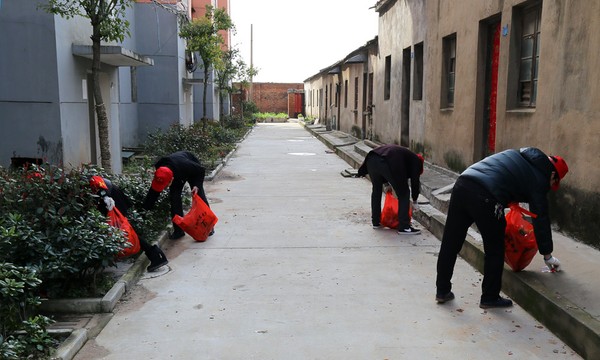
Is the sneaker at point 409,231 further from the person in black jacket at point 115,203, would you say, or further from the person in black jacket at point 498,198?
the person in black jacket at point 115,203

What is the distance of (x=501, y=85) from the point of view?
8.41m

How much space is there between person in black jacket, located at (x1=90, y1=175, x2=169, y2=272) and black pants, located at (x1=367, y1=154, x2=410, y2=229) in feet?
10.2

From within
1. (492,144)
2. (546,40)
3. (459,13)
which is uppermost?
(459,13)

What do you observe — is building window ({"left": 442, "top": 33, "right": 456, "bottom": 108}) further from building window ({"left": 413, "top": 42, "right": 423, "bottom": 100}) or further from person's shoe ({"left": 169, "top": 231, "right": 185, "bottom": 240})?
person's shoe ({"left": 169, "top": 231, "right": 185, "bottom": 240})

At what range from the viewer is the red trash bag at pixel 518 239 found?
4887mm

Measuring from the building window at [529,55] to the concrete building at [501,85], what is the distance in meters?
0.01

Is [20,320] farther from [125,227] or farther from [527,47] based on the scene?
[527,47]

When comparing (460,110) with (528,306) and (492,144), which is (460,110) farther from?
(528,306)

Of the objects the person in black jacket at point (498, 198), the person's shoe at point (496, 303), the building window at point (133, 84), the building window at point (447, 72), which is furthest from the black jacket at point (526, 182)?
the building window at point (133, 84)

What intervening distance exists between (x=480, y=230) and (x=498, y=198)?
0.33m

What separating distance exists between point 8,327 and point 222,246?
326cm

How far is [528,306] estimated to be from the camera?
4711 millimetres

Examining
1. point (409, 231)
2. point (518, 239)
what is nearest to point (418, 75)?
point (409, 231)

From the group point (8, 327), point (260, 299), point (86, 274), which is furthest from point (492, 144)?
point (8, 327)
